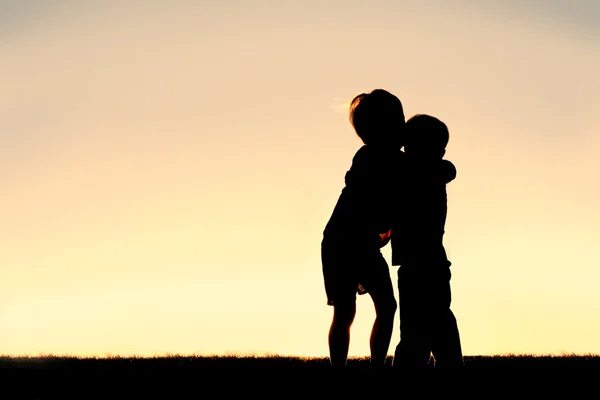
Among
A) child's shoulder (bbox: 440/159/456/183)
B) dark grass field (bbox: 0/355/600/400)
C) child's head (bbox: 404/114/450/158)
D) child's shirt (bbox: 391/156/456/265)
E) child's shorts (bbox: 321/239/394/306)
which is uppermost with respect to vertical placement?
child's head (bbox: 404/114/450/158)

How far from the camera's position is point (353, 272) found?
8.45 metres

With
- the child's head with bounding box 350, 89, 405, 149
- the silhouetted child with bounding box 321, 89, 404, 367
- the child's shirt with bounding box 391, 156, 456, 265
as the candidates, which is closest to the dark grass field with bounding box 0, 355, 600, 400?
the silhouetted child with bounding box 321, 89, 404, 367

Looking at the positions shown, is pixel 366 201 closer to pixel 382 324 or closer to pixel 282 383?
pixel 382 324

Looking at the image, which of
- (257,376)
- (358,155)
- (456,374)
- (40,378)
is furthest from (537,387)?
(40,378)

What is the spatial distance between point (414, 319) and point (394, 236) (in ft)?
2.53

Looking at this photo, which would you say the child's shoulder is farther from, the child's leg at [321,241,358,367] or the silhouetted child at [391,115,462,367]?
the child's leg at [321,241,358,367]

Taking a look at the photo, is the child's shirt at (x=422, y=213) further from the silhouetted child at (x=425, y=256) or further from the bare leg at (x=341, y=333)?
the bare leg at (x=341, y=333)

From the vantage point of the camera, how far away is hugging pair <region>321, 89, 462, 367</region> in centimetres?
772

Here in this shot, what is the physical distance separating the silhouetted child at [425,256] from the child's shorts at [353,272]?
61 centimetres

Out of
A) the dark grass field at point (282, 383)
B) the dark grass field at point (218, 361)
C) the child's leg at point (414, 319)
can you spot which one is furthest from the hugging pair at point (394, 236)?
the dark grass field at point (218, 361)

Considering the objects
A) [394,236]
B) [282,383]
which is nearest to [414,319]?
[394,236]

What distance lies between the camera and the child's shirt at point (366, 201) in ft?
27.3

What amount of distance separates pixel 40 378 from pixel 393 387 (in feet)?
10.1

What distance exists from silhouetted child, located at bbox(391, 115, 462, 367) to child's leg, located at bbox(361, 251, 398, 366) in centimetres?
63
